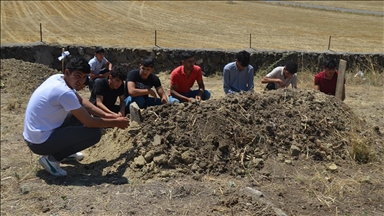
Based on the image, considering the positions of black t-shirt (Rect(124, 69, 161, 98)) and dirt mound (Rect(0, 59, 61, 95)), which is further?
dirt mound (Rect(0, 59, 61, 95))

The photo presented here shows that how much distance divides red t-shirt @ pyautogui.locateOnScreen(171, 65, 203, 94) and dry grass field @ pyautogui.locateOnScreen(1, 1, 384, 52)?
21.0 ft

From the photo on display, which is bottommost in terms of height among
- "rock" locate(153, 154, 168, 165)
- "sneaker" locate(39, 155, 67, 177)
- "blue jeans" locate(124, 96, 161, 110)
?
"sneaker" locate(39, 155, 67, 177)

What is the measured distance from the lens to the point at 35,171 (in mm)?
4965

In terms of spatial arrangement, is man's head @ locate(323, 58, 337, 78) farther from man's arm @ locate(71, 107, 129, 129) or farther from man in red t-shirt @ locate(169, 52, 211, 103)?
man's arm @ locate(71, 107, 129, 129)

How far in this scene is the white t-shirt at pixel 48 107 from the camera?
14.2 ft

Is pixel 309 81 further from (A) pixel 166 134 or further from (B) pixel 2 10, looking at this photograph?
(B) pixel 2 10

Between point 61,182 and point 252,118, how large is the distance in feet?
7.13

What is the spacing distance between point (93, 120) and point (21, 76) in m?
5.74

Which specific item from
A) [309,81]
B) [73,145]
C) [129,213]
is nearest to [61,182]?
[73,145]

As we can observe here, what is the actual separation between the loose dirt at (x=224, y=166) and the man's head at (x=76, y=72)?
37.5 inches

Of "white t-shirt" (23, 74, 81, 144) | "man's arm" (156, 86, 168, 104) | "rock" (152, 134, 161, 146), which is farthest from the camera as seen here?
"man's arm" (156, 86, 168, 104)

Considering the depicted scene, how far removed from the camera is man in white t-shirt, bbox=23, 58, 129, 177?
4.36 m

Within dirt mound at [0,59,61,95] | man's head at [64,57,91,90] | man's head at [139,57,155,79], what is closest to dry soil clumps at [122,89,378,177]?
man's head at [139,57,155,79]

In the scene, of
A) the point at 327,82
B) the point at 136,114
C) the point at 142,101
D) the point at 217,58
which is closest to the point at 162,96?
the point at 142,101
